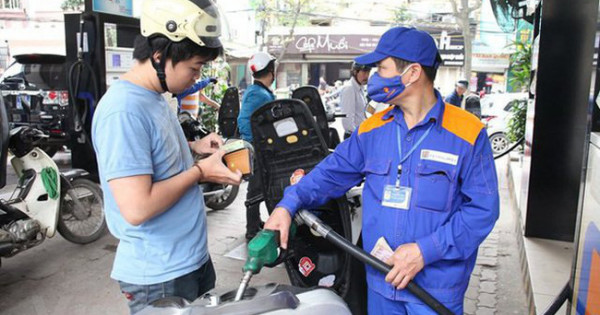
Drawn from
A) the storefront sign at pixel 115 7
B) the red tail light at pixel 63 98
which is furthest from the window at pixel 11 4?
the storefront sign at pixel 115 7

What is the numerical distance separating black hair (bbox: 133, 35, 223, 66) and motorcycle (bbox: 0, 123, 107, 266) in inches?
112

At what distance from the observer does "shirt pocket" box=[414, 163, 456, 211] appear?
1812 millimetres

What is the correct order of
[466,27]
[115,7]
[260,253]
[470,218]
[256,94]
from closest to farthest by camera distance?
1. [260,253]
2. [470,218]
3. [256,94]
4. [115,7]
5. [466,27]

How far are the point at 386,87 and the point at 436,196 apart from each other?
45 centimetres

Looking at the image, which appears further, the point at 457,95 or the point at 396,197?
the point at 457,95

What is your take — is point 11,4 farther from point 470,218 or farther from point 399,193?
point 470,218

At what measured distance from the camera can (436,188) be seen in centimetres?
181

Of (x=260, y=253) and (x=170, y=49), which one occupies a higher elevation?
(x=170, y=49)

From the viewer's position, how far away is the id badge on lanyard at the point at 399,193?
185 centimetres

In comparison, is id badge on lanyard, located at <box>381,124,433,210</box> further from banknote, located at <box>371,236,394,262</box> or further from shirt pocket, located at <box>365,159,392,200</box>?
banknote, located at <box>371,236,394,262</box>

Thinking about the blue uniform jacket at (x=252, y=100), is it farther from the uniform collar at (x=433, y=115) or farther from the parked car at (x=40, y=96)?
the parked car at (x=40, y=96)

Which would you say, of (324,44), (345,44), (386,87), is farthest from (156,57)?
(324,44)

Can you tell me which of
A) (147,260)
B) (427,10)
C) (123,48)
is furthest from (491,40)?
(147,260)

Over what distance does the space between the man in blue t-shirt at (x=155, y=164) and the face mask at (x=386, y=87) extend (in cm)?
61
